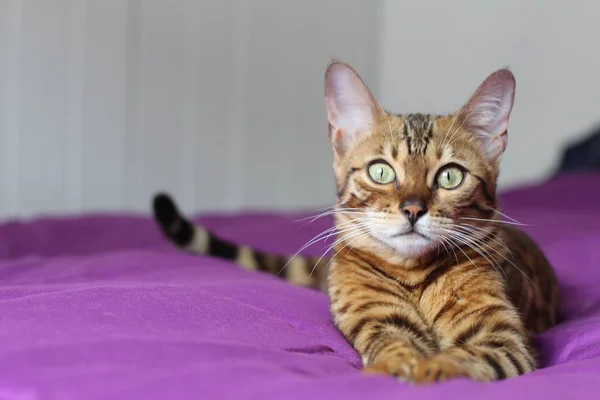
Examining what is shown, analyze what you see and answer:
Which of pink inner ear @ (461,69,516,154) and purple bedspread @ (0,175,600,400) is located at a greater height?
pink inner ear @ (461,69,516,154)

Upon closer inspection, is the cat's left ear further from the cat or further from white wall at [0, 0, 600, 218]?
white wall at [0, 0, 600, 218]

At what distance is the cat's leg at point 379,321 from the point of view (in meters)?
1.05

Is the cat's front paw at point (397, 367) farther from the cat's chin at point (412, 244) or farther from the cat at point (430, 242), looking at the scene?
the cat's chin at point (412, 244)

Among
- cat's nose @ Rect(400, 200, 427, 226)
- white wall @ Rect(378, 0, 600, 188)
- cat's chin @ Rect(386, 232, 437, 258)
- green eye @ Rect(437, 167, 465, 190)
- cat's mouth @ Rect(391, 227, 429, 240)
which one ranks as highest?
white wall @ Rect(378, 0, 600, 188)

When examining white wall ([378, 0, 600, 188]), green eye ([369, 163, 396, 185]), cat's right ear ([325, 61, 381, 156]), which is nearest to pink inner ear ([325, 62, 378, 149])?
cat's right ear ([325, 61, 381, 156])

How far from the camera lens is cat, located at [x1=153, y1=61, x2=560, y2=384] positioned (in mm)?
1154

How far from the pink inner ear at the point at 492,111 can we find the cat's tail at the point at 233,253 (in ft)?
1.72

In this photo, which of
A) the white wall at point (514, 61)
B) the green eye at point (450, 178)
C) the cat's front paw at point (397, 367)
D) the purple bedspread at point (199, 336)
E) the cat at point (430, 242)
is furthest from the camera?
the white wall at point (514, 61)

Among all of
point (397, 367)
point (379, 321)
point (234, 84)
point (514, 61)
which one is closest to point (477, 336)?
point (379, 321)

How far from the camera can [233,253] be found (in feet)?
6.04

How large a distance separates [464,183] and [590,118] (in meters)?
2.33

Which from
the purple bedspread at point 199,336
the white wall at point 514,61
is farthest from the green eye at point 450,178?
the white wall at point 514,61

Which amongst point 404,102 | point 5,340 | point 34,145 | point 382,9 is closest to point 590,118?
point 404,102

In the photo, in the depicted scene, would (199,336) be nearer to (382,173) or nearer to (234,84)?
(382,173)
